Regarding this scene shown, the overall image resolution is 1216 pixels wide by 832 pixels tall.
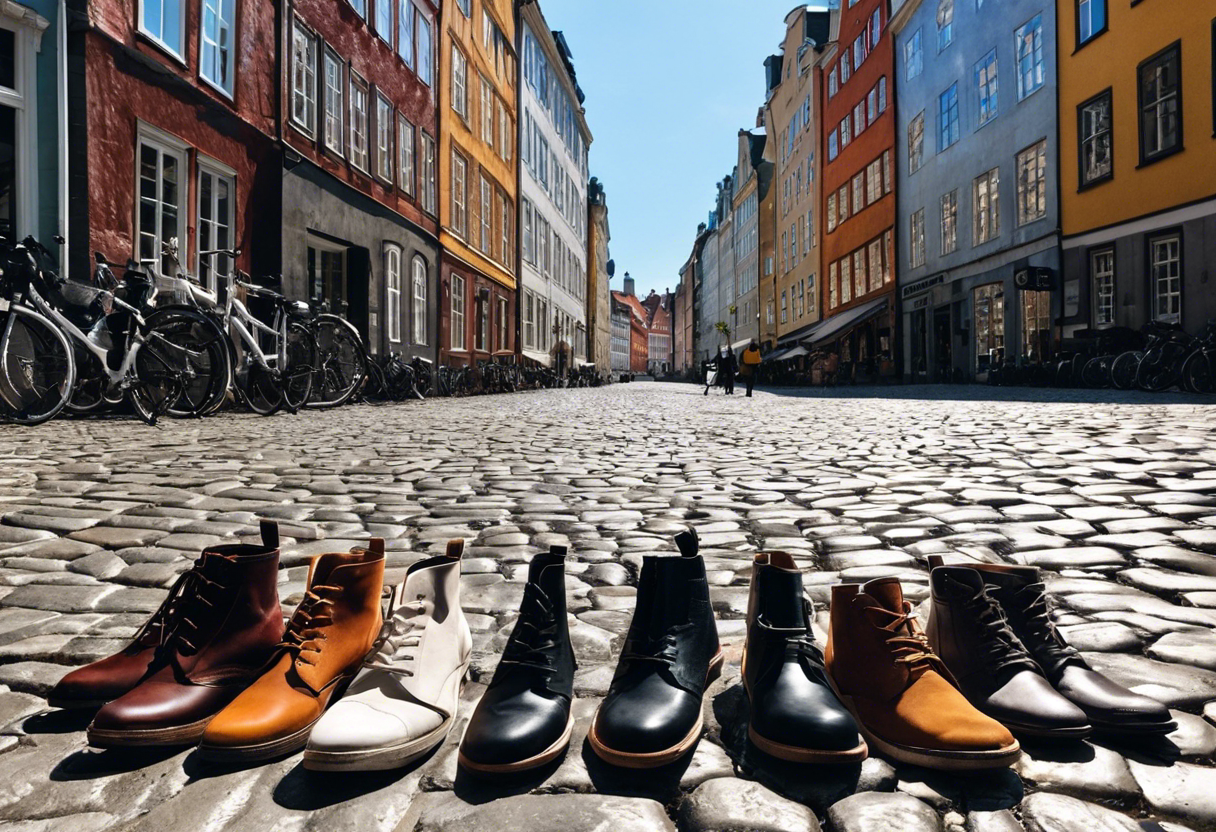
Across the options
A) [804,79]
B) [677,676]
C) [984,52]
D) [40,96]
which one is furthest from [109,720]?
[804,79]

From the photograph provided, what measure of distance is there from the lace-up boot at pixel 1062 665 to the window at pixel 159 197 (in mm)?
10355

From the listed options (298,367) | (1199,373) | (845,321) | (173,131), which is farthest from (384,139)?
(845,321)

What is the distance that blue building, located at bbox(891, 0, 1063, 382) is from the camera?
2122 cm

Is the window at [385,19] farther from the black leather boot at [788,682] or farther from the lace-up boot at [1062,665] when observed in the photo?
the lace-up boot at [1062,665]

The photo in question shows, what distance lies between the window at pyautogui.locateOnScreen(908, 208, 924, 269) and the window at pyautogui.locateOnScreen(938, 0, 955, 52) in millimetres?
5002

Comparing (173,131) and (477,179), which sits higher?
(477,179)

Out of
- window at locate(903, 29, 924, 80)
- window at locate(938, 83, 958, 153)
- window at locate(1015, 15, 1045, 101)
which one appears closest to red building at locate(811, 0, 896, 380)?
window at locate(903, 29, 924, 80)

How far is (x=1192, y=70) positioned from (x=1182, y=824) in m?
18.9

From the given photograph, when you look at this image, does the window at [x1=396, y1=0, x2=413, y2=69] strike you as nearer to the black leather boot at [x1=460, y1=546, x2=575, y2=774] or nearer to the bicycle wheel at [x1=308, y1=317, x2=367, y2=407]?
the bicycle wheel at [x1=308, y1=317, x2=367, y2=407]

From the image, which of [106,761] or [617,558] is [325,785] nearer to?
[106,761]

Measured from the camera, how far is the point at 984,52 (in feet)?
79.8

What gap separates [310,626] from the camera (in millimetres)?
1806

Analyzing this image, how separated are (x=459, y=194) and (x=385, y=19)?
244 inches

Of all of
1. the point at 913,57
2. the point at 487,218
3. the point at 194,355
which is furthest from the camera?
the point at 913,57
